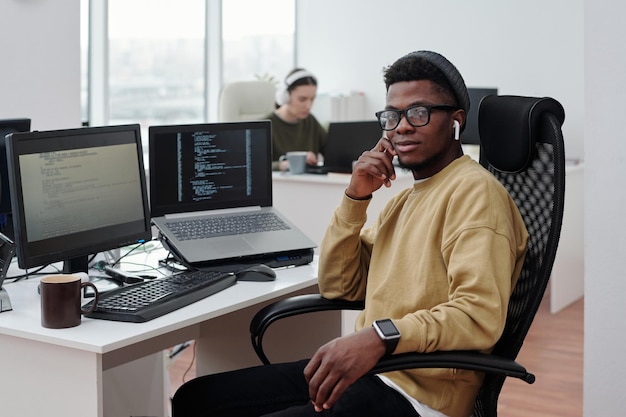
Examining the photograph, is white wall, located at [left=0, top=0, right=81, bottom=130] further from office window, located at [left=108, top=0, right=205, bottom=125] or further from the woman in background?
office window, located at [left=108, top=0, right=205, bottom=125]

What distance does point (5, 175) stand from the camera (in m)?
2.47

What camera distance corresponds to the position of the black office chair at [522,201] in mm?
1691

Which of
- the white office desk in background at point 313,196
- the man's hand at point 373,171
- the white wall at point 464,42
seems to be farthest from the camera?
the white wall at point 464,42

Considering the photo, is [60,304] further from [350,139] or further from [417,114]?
[350,139]

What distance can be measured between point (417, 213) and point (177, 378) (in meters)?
2.09

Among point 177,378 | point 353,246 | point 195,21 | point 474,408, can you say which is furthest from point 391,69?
point 195,21

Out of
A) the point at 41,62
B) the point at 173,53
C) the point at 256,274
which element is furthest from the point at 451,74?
the point at 173,53

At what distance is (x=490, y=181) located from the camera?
185 cm

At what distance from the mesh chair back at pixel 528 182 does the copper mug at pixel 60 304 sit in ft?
2.85

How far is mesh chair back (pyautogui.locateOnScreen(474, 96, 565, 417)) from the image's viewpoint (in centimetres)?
180

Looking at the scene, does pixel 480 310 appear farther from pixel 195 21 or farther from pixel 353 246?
pixel 195 21

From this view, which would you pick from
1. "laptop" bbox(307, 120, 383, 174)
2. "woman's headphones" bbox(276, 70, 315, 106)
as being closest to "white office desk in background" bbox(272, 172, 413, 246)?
"laptop" bbox(307, 120, 383, 174)

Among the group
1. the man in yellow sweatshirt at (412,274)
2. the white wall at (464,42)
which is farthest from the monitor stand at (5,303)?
the white wall at (464,42)

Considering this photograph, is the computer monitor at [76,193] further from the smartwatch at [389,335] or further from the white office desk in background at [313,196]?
the white office desk in background at [313,196]
